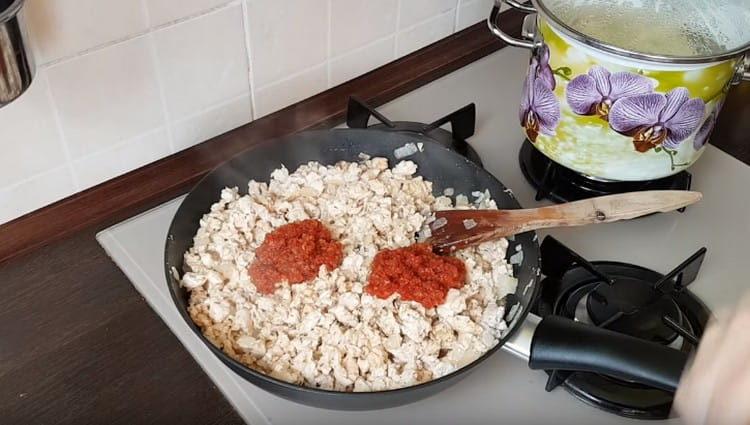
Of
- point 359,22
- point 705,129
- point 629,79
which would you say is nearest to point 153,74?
point 359,22

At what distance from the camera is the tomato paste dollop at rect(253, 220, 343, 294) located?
2.55 feet

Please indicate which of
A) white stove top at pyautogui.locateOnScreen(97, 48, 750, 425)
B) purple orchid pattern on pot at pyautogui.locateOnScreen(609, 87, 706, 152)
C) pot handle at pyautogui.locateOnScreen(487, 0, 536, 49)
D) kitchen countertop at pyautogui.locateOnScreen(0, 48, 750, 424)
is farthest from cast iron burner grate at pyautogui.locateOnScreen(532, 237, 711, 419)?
kitchen countertop at pyautogui.locateOnScreen(0, 48, 750, 424)

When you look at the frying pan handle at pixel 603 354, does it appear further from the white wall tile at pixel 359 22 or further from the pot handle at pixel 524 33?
the white wall tile at pixel 359 22

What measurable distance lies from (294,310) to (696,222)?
1.70ft

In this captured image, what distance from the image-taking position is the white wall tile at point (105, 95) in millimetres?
793

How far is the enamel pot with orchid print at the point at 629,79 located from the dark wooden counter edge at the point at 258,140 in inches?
8.3

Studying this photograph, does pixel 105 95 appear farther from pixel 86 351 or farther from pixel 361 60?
pixel 361 60

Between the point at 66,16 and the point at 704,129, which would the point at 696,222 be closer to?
the point at 704,129

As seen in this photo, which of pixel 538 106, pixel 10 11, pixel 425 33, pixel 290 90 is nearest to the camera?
pixel 10 11

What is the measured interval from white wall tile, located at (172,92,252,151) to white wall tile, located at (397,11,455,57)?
0.27m

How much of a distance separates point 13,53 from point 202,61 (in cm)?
28

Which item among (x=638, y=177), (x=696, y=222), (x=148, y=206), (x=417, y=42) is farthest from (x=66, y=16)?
(x=696, y=222)

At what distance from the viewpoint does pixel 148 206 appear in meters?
0.91

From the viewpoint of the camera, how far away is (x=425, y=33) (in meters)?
1.13
